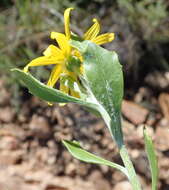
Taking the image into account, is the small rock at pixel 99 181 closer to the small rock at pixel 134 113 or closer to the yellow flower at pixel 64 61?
the small rock at pixel 134 113

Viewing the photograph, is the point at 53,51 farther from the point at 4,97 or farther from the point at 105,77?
the point at 4,97

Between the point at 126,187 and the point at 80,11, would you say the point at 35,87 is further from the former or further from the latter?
the point at 80,11

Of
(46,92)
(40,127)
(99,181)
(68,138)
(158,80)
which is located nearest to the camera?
(46,92)

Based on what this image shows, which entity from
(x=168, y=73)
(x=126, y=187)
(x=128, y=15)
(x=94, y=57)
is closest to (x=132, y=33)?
(x=128, y=15)

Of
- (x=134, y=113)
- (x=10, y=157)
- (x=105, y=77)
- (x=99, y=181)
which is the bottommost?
(x=99, y=181)

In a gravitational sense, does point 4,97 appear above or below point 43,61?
below

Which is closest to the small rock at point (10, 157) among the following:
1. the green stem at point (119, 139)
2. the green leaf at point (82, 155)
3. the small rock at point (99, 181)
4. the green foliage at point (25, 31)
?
the green foliage at point (25, 31)

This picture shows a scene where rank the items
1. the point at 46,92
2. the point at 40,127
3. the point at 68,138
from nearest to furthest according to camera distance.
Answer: the point at 46,92 < the point at 68,138 < the point at 40,127

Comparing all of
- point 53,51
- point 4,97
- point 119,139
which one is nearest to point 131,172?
point 119,139
